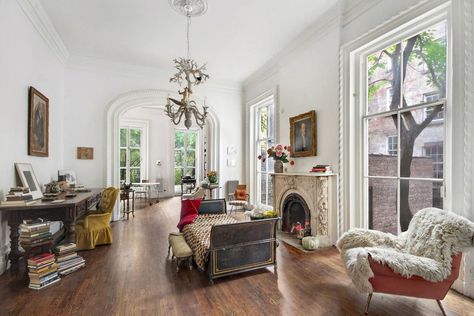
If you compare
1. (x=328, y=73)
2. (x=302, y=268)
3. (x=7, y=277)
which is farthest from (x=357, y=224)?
(x=7, y=277)

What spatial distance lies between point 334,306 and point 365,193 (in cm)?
193

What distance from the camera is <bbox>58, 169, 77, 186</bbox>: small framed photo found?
16.4 ft

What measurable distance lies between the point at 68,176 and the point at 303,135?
5.08 meters

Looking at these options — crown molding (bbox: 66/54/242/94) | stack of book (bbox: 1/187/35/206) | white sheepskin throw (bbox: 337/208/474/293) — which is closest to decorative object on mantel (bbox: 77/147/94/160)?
crown molding (bbox: 66/54/242/94)

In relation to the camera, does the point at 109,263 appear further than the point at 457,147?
Yes

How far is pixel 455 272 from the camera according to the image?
2064mm

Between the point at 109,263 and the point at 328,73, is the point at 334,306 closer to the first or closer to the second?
the point at 109,263

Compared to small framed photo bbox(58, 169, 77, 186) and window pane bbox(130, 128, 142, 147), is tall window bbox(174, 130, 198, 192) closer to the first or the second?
window pane bbox(130, 128, 142, 147)

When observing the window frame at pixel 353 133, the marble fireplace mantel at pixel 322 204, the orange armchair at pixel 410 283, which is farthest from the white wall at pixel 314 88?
the orange armchair at pixel 410 283

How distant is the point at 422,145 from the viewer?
2.96m

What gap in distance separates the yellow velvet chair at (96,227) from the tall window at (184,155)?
19.2 feet

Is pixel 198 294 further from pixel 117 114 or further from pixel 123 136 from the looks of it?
pixel 123 136

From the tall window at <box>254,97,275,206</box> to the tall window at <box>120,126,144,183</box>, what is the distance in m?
5.30

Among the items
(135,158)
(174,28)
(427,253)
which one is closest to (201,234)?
(427,253)
